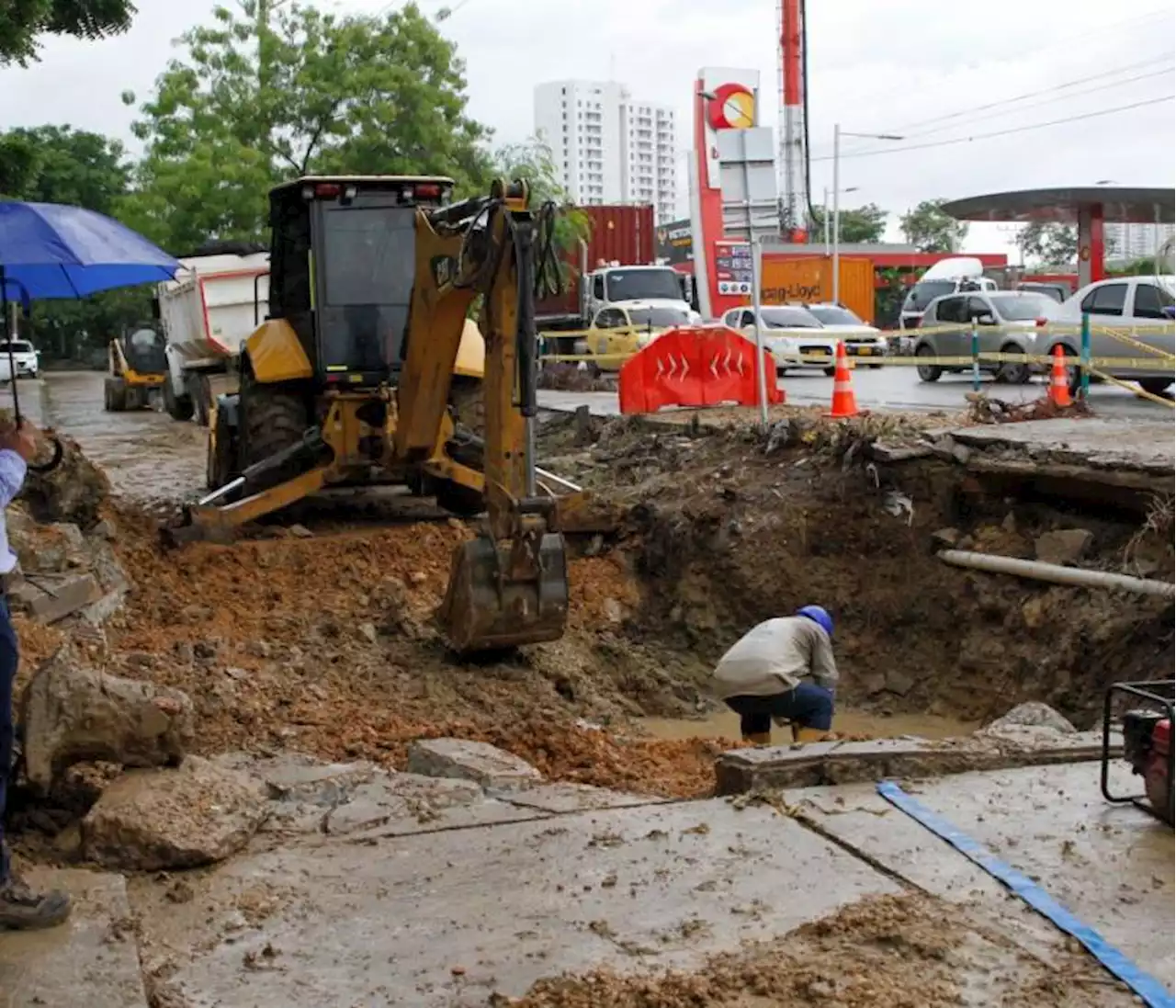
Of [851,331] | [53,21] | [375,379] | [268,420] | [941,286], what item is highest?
[53,21]

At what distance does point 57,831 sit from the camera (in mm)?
5656

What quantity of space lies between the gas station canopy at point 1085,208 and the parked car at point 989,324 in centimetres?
1440

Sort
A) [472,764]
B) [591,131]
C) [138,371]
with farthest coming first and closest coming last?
[591,131]
[138,371]
[472,764]

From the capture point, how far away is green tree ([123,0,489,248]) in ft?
112

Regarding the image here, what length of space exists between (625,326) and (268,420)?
18.8 metres

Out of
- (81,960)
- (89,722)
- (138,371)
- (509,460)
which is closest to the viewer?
(81,960)

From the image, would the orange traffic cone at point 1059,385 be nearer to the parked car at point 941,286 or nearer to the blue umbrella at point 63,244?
the blue umbrella at point 63,244

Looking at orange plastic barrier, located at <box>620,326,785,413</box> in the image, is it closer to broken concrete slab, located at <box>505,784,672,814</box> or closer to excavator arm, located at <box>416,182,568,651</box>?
excavator arm, located at <box>416,182,568,651</box>

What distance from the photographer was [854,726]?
34.6ft

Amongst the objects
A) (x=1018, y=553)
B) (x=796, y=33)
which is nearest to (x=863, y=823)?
(x=1018, y=553)

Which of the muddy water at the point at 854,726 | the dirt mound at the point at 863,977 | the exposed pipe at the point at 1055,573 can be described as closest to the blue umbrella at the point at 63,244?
the dirt mound at the point at 863,977

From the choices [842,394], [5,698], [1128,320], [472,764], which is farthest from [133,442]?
[5,698]

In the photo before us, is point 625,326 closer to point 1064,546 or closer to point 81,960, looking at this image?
point 1064,546

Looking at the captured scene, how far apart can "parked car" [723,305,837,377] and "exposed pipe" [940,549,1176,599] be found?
47.1ft
